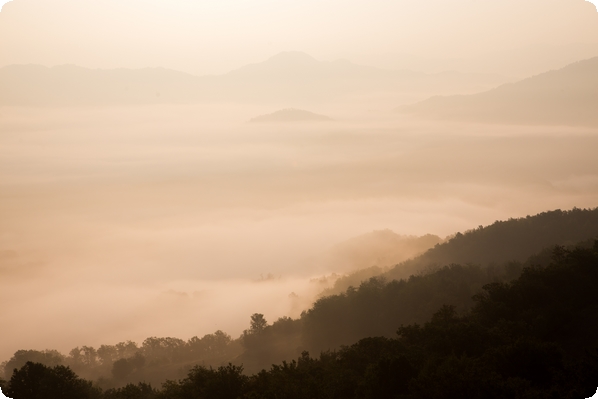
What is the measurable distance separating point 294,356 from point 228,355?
1793 cm

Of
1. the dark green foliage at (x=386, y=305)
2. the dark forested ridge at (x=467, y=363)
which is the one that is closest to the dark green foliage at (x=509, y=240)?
the dark green foliage at (x=386, y=305)

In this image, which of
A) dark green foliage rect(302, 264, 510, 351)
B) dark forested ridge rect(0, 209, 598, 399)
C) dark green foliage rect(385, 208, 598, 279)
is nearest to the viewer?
dark forested ridge rect(0, 209, 598, 399)

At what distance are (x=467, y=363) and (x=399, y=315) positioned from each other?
3785 cm

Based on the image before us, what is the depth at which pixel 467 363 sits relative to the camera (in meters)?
30.4

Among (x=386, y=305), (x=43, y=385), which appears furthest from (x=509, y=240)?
(x=43, y=385)

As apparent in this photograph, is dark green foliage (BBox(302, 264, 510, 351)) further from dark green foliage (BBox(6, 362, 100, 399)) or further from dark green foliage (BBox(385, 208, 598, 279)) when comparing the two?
dark green foliage (BBox(6, 362, 100, 399))

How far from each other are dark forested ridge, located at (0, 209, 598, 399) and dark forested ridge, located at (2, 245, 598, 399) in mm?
192

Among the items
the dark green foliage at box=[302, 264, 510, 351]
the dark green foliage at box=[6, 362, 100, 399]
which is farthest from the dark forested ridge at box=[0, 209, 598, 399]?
the dark green foliage at box=[6, 362, 100, 399]

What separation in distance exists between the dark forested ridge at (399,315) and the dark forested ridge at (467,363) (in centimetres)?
19

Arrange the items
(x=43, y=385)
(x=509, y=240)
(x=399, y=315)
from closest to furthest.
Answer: (x=43, y=385) < (x=399, y=315) < (x=509, y=240)

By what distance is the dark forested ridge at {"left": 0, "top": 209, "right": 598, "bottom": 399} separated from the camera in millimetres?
39562

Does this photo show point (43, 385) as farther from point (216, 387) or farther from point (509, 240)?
point (509, 240)

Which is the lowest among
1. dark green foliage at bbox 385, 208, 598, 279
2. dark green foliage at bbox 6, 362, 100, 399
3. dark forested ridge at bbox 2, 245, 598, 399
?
dark forested ridge at bbox 2, 245, 598, 399

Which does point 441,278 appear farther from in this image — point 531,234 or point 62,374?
point 62,374
